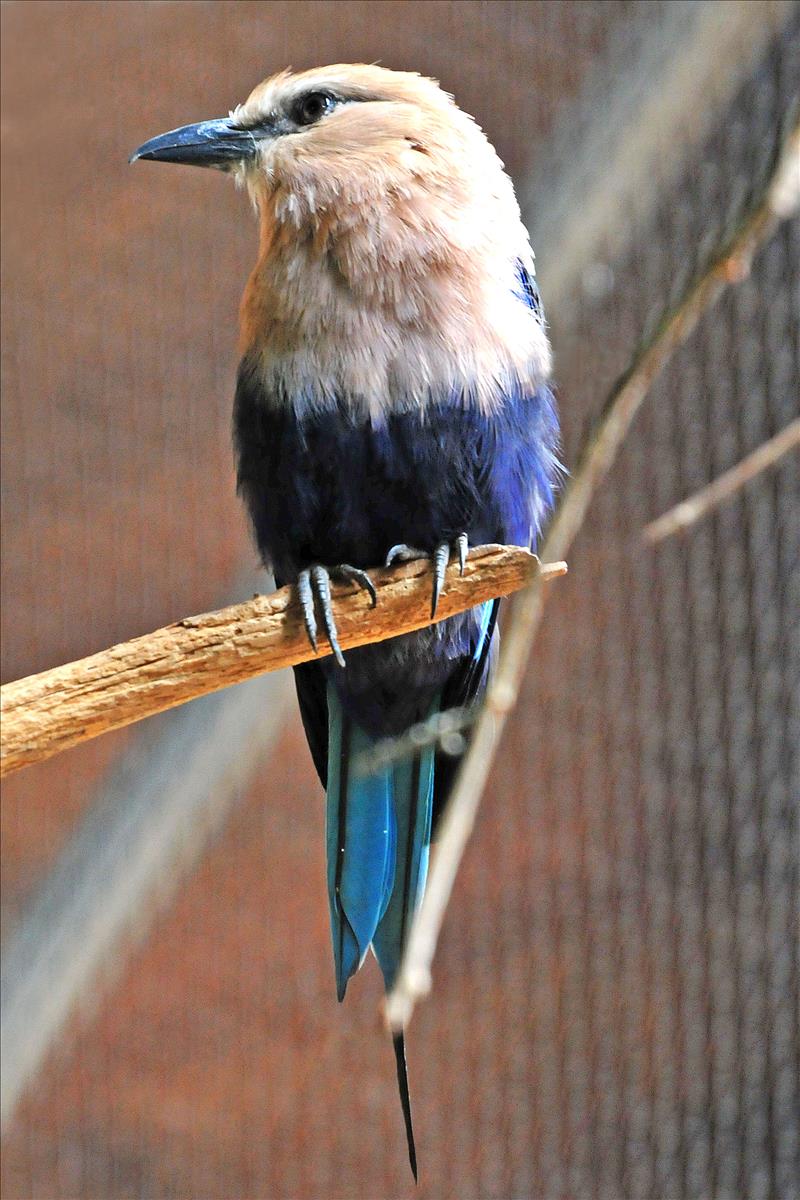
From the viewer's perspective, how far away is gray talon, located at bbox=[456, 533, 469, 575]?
1.80ft

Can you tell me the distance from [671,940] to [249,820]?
1.10 feet

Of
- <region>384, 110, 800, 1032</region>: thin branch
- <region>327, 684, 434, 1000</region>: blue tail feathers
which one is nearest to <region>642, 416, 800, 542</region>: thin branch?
<region>384, 110, 800, 1032</region>: thin branch

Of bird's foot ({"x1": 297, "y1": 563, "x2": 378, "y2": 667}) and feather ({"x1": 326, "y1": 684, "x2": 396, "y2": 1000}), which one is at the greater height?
bird's foot ({"x1": 297, "y1": 563, "x2": 378, "y2": 667})

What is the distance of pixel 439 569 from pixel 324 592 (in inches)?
2.1

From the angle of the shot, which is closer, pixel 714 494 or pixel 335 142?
pixel 714 494

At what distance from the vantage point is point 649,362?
0.66ft

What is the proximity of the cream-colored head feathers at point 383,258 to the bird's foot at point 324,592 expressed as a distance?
0.28ft

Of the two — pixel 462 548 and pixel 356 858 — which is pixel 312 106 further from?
pixel 356 858

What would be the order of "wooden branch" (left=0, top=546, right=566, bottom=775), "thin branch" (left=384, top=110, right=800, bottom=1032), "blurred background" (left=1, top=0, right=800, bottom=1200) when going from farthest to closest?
1. "blurred background" (left=1, top=0, right=800, bottom=1200)
2. "wooden branch" (left=0, top=546, right=566, bottom=775)
3. "thin branch" (left=384, top=110, right=800, bottom=1032)

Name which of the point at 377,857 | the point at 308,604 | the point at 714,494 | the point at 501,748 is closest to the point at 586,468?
the point at 714,494

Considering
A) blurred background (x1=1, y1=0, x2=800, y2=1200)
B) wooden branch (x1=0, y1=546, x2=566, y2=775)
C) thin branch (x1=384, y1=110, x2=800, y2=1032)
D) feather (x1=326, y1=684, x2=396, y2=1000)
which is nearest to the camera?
thin branch (x1=384, y1=110, x2=800, y2=1032)

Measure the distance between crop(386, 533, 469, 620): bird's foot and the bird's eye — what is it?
0.79 feet

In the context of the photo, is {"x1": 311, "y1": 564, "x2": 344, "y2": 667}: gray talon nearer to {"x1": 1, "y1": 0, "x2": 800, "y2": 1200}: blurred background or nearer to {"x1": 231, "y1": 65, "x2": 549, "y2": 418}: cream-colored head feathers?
{"x1": 231, "y1": 65, "x2": 549, "y2": 418}: cream-colored head feathers

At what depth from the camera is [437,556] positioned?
22.5 inches
